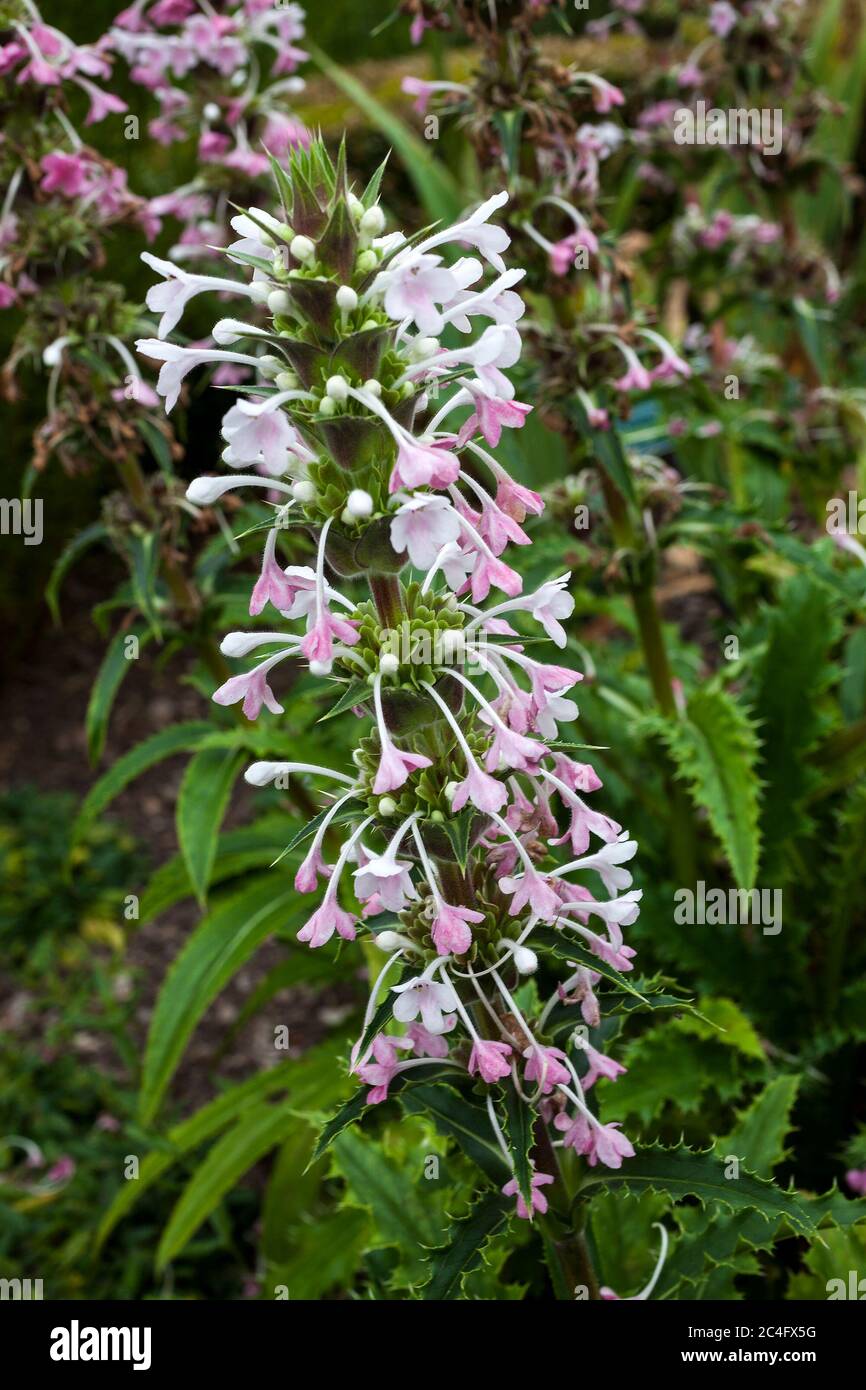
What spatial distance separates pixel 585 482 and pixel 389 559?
4.74 feet

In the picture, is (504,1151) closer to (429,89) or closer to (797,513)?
(429,89)

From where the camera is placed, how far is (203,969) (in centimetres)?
265

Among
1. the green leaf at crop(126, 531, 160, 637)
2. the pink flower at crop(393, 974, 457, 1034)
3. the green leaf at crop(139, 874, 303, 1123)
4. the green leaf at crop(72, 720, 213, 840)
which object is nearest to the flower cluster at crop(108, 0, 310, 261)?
the green leaf at crop(126, 531, 160, 637)

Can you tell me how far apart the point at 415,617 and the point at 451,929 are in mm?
319

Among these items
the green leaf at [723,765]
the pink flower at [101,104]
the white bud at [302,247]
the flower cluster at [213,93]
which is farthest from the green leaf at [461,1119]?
the pink flower at [101,104]

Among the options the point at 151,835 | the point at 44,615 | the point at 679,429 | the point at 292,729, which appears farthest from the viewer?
the point at 44,615

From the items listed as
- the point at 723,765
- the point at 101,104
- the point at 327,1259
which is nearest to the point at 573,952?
the point at 723,765

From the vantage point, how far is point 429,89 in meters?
2.45

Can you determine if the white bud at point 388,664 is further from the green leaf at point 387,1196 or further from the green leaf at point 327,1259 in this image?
the green leaf at point 327,1259

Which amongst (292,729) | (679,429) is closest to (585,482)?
(679,429)

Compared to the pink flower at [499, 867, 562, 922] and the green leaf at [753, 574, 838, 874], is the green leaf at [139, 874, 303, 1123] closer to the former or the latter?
the green leaf at [753, 574, 838, 874]

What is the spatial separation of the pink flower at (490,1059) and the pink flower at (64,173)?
172 centimetres

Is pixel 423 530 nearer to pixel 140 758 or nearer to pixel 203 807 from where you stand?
pixel 203 807

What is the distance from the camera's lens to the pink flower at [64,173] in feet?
7.45
